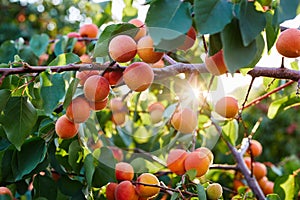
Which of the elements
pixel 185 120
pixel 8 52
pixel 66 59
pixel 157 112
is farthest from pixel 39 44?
pixel 185 120

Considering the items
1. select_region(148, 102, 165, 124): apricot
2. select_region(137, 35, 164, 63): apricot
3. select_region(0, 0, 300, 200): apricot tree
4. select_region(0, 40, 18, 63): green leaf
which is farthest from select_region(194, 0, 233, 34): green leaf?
select_region(0, 40, 18, 63): green leaf

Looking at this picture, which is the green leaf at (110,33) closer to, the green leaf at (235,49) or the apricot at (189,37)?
the apricot at (189,37)

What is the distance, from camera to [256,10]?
646 millimetres

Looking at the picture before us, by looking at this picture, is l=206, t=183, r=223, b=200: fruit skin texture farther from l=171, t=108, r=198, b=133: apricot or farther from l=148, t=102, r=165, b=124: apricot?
l=148, t=102, r=165, b=124: apricot

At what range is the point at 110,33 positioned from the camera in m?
0.84

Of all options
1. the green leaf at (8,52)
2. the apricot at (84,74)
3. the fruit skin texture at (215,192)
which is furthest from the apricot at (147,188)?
the green leaf at (8,52)

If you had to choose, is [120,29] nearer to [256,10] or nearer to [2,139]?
[256,10]

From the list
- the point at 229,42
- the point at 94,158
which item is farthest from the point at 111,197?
the point at 229,42

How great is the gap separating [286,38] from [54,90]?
0.44 meters

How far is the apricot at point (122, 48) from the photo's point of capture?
31.0 inches

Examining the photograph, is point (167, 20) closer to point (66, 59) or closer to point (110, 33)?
point (110, 33)

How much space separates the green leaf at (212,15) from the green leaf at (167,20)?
0.08 feet

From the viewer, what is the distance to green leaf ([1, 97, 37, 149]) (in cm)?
91

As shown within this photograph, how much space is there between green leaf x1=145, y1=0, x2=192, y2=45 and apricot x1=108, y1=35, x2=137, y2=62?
0.13 m
